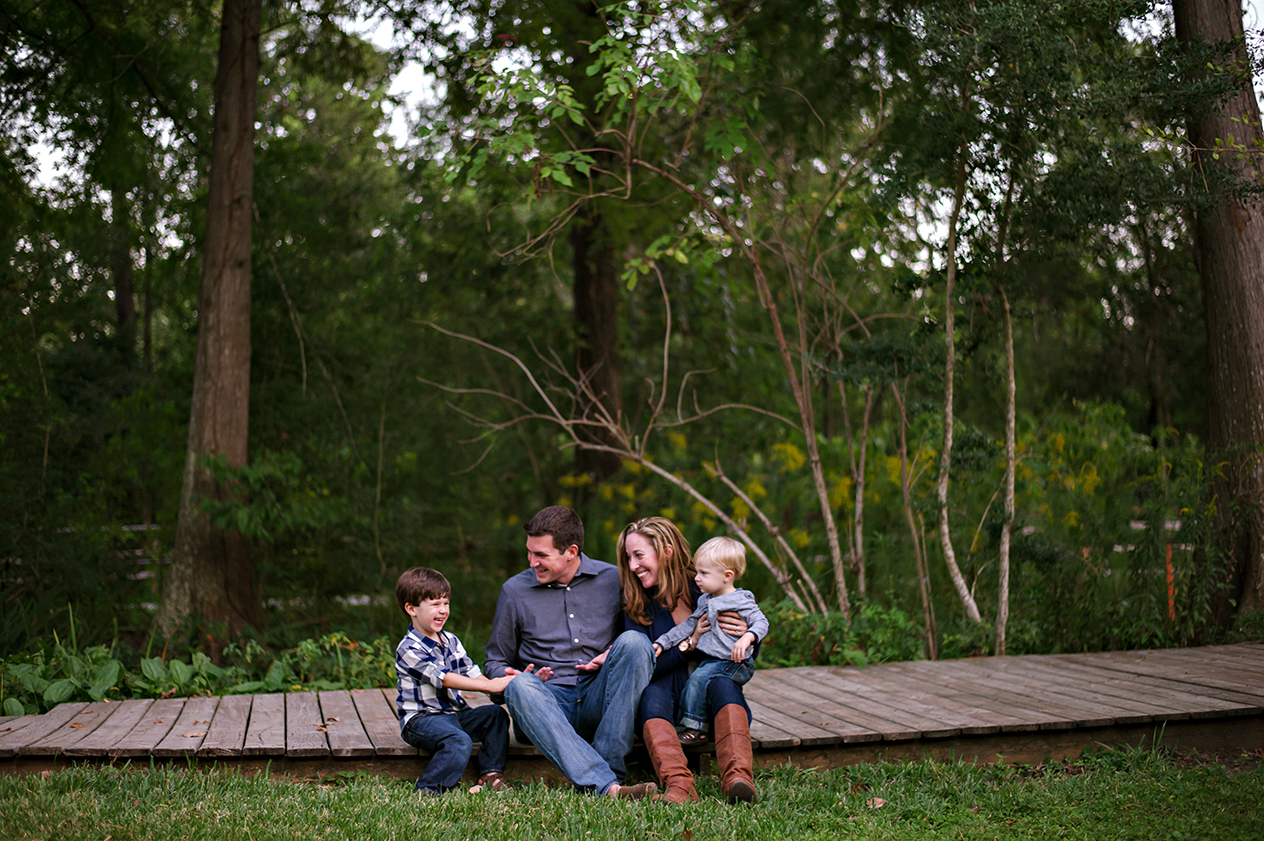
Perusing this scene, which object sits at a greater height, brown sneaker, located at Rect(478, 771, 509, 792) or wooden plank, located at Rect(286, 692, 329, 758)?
wooden plank, located at Rect(286, 692, 329, 758)

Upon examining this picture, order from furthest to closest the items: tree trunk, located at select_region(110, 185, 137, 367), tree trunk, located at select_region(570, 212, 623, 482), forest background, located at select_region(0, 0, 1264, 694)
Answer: tree trunk, located at select_region(110, 185, 137, 367) → tree trunk, located at select_region(570, 212, 623, 482) → forest background, located at select_region(0, 0, 1264, 694)

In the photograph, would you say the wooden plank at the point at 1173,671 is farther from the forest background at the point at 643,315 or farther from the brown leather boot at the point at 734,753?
the brown leather boot at the point at 734,753

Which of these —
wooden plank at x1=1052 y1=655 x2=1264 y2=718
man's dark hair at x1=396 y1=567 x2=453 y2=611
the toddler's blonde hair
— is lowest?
wooden plank at x1=1052 y1=655 x2=1264 y2=718

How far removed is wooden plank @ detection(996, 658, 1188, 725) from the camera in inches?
174

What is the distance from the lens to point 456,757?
386cm

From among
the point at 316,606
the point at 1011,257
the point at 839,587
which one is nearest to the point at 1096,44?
the point at 1011,257

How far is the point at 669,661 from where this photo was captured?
165 inches

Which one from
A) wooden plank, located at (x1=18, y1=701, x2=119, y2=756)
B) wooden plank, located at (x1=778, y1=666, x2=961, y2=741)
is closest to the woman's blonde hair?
wooden plank, located at (x1=778, y1=666, x2=961, y2=741)

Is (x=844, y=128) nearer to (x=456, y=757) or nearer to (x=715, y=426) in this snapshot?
(x=715, y=426)

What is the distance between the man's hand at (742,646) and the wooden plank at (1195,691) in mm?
2185

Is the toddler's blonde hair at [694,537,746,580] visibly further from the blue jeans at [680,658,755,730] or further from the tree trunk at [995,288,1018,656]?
the tree trunk at [995,288,1018,656]

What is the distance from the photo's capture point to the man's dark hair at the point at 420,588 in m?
4.00

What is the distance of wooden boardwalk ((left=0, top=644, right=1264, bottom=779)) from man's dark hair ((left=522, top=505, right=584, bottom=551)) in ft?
2.98

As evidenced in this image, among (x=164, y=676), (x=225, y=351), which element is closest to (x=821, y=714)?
(x=164, y=676)
